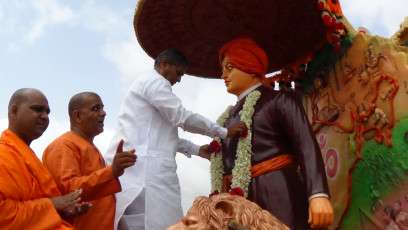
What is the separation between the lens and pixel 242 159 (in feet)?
11.1

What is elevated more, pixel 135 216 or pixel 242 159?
pixel 242 159

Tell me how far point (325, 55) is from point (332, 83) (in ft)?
0.86

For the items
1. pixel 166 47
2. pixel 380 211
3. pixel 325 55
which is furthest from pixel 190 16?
pixel 380 211

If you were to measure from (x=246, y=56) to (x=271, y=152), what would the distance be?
835 mm

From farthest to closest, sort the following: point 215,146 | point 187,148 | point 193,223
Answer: point 187,148
point 215,146
point 193,223

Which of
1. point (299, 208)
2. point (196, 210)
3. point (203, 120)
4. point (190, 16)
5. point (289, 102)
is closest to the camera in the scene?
point (196, 210)

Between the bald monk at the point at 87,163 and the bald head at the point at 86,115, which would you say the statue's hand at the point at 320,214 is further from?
the bald head at the point at 86,115

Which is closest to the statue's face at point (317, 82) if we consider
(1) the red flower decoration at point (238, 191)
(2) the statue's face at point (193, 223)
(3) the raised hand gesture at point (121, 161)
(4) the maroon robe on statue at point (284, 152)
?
(4) the maroon robe on statue at point (284, 152)

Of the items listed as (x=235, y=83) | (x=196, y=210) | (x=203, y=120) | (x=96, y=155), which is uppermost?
(x=235, y=83)

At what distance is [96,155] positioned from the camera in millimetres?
3584

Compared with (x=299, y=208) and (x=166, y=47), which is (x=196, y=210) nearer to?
(x=299, y=208)

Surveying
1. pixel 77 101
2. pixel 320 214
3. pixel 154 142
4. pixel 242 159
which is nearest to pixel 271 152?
pixel 242 159

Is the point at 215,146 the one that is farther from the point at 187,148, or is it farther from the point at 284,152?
the point at 284,152

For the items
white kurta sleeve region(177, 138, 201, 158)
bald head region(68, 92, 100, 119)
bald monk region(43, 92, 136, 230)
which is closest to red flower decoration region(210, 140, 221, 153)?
white kurta sleeve region(177, 138, 201, 158)
